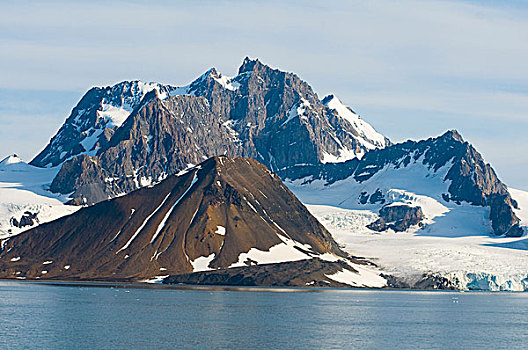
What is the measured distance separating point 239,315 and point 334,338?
43.3 metres

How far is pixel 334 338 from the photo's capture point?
159875 mm

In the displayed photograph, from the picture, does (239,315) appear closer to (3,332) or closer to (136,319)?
(136,319)

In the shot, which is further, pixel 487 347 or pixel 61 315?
pixel 61 315

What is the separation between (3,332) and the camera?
154000 millimetres

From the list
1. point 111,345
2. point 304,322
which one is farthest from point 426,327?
point 111,345

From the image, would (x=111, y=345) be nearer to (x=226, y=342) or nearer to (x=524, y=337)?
(x=226, y=342)

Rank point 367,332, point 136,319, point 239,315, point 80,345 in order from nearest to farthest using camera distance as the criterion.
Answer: point 80,345, point 367,332, point 136,319, point 239,315

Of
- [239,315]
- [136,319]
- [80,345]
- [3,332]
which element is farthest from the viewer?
[239,315]

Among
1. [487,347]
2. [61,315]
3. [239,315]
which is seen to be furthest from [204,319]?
[487,347]

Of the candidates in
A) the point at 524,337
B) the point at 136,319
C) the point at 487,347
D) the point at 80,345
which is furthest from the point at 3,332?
the point at 524,337

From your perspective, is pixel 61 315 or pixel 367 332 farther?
pixel 61 315

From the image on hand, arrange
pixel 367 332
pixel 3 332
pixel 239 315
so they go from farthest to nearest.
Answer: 1. pixel 239 315
2. pixel 367 332
3. pixel 3 332

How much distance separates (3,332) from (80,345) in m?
21.5

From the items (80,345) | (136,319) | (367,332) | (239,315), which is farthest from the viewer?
(239,315)
